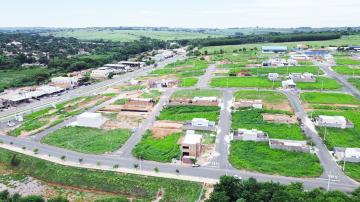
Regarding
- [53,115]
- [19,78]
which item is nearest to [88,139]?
[53,115]

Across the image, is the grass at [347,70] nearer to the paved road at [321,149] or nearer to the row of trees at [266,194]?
the paved road at [321,149]

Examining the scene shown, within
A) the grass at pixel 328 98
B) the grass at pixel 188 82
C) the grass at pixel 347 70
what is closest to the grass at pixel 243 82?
the grass at pixel 188 82

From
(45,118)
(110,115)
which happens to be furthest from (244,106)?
(45,118)

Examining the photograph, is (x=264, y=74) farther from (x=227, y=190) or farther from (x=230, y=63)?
Result: (x=227, y=190)

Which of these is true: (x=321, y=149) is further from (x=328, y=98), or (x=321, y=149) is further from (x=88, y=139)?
(x=88, y=139)

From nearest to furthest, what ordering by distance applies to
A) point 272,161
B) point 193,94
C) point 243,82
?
1. point 272,161
2. point 193,94
3. point 243,82

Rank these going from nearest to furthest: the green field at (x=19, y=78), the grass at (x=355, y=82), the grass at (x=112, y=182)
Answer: the grass at (x=112, y=182) → the grass at (x=355, y=82) → the green field at (x=19, y=78)
